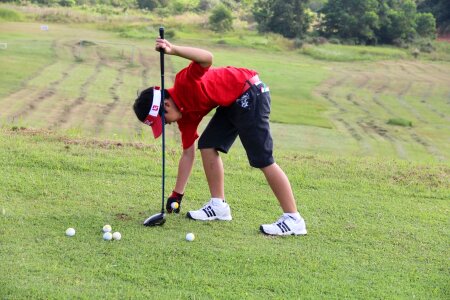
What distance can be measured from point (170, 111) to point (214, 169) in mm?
611

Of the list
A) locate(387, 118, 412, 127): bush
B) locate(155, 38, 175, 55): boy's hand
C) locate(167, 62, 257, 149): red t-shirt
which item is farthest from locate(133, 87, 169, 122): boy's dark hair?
locate(387, 118, 412, 127): bush

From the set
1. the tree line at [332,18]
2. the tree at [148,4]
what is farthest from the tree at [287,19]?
the tree at [148,4]

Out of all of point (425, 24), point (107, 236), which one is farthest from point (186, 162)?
point (425, 24)

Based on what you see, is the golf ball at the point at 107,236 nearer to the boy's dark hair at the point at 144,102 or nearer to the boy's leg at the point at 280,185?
the boy's dark hair at the point at 144,102

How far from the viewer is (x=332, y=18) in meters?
50.1

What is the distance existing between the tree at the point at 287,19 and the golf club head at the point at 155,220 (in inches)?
1753

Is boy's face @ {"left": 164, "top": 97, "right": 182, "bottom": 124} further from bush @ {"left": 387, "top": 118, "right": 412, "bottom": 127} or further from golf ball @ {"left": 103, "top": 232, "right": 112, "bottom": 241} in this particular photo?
bush @ {"left": 387, "top": 118, "right": 412, "bottom": 127}

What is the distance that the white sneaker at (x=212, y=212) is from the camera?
5.06 metres

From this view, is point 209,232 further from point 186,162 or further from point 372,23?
point 372,23

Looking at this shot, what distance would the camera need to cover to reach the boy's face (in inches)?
189

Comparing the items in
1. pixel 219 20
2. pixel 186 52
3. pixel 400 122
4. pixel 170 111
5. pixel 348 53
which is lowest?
pixel 348 53

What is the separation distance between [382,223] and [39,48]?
2646cm

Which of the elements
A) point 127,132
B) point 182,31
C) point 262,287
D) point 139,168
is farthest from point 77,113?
point 182,31

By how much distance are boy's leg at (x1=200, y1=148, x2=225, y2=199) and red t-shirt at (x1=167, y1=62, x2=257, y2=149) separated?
0.33 m
